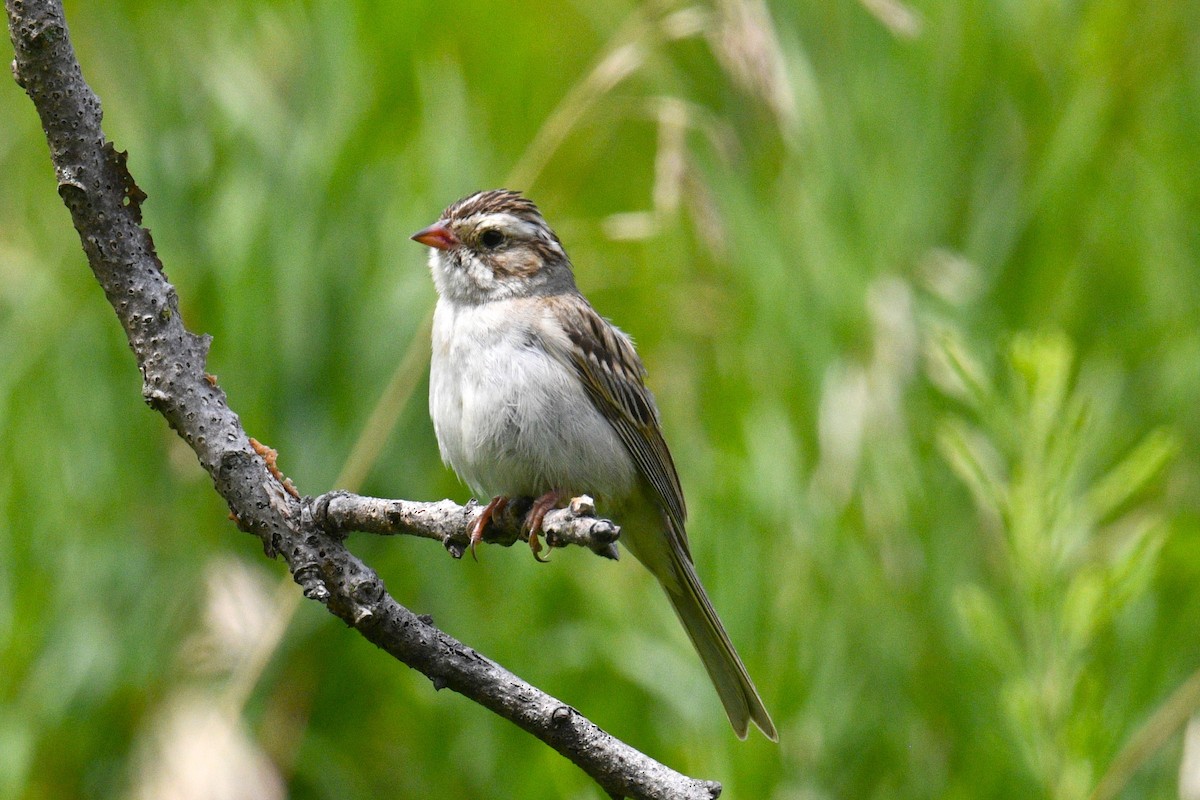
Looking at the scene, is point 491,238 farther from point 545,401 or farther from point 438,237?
point 545,401

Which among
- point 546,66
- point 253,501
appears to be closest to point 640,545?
point 253,501

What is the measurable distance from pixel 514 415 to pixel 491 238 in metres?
0.77

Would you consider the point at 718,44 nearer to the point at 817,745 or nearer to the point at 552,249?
the point at 552,249

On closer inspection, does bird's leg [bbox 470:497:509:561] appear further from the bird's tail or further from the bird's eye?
the bird's eye

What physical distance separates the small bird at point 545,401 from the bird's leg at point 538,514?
15 mm

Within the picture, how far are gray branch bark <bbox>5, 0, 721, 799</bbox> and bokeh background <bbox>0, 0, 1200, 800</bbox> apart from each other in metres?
2.16

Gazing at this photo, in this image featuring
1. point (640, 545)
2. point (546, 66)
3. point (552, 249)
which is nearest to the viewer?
point (640, 545)

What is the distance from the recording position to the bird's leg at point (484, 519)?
2.48m

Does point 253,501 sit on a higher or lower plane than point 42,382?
lower

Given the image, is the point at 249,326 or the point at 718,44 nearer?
the point at 718,44

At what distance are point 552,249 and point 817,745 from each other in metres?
1.94

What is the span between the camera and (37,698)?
4.66m

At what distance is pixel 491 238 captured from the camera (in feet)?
13.9

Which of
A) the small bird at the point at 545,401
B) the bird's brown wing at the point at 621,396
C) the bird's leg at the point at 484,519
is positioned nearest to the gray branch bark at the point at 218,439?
the bird's leg at the point at 484,519
